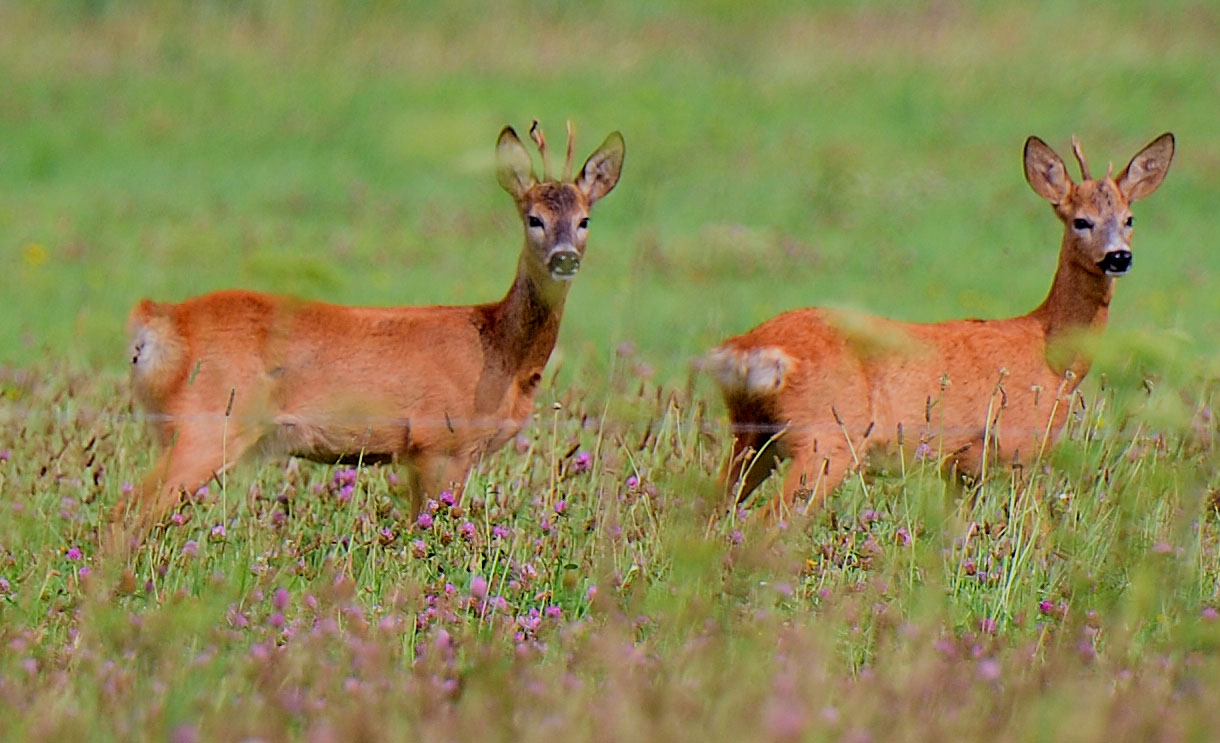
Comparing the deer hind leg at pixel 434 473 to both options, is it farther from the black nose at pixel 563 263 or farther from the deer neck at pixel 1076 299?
the deer neck at pixel 1076 299

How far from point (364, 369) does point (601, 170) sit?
1.16 m

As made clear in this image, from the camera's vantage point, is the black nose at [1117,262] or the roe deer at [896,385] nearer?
the roe deer at [896,385]

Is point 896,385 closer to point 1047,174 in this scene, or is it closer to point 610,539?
point 1047,174

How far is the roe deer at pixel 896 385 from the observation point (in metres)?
6.20

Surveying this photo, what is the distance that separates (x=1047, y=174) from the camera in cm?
704

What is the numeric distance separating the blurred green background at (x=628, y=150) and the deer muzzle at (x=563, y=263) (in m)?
0.44

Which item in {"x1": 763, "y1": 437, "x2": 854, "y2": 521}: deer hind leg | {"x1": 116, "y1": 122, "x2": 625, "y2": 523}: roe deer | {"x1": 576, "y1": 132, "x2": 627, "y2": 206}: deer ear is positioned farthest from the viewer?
{"x1": 576, "y1": 132, "x2": 627, "y2": 206}: deer ear

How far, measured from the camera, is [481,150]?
3.60 meters

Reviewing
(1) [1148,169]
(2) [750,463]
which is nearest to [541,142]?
(2) [750,463]

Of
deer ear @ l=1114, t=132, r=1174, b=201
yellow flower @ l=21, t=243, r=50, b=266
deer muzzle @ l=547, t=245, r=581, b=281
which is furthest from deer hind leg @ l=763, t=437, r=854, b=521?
yellow flower @ l=21, t=243, r=50, b=266

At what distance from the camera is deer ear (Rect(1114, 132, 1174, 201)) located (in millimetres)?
6938

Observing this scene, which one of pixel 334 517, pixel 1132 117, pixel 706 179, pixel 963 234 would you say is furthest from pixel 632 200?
pixel 334 517

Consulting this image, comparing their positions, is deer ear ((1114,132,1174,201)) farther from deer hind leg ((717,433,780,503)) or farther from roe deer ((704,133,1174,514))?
deer hind leg ((717,433,780,503))

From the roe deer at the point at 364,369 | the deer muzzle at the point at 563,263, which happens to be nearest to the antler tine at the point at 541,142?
the roe deer at the point at 364,369
